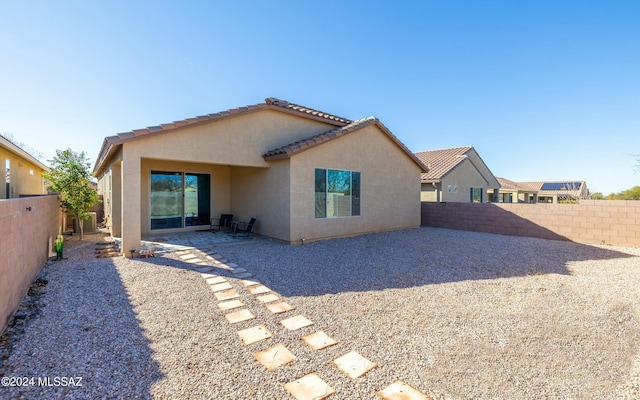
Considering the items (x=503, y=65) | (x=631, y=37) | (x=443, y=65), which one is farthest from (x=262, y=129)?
(x=631, y=37)

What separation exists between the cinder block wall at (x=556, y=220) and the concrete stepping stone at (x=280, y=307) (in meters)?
12.9

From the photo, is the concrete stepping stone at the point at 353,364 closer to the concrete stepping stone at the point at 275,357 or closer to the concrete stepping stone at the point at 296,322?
the concrete stepping stone at the point at 275,357

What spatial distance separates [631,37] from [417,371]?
15823 millimetres

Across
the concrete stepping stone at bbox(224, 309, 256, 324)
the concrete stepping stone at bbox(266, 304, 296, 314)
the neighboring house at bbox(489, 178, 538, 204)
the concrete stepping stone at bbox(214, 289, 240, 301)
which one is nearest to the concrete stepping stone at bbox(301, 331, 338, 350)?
the concrete stepping stone at bbox(266, 304, 296, 314)

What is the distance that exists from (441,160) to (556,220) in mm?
11202

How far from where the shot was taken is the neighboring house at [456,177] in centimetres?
1955

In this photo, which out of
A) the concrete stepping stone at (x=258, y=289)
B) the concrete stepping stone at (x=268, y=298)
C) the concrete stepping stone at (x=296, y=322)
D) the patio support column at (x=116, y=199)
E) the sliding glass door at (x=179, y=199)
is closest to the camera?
the concrete stepping stone at (x=296, y=322)

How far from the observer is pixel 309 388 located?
2.83 metres

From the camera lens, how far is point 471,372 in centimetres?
311

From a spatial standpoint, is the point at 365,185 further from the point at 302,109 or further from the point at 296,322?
the point at 296,322

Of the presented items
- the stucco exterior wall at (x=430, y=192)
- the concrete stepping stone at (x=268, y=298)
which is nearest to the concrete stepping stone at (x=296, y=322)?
the concrete stepping stone at (x=268, y=298)

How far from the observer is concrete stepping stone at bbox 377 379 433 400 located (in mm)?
2710

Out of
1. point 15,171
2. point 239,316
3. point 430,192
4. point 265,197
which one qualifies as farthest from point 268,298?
point 430,192

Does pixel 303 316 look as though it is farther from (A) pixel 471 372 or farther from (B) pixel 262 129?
(B) pixel 262 129
